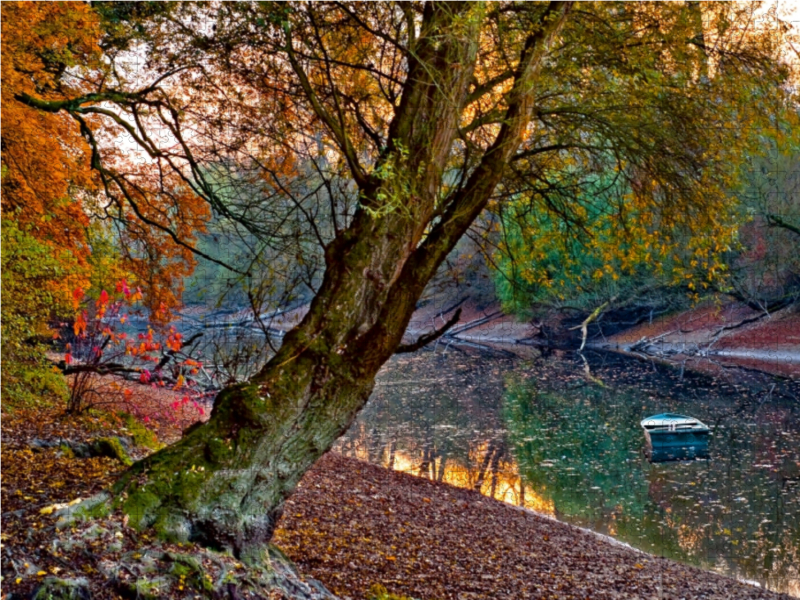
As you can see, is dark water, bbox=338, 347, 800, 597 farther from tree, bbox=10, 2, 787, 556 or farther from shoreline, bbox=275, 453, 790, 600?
tree, bbox=10, 2, 787, 556

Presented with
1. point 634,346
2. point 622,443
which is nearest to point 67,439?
point 622,443

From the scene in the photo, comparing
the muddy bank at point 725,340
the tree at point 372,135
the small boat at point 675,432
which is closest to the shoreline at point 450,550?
the tree at point 372,135

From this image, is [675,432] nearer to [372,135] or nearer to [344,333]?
[372,135]

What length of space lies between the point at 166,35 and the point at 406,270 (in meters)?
3.37

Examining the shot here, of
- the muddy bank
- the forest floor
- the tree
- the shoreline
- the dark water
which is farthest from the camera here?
the muddy bank

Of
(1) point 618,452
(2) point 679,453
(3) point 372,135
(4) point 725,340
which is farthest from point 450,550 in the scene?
(4) point 725,340

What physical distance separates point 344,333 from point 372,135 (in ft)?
5.71

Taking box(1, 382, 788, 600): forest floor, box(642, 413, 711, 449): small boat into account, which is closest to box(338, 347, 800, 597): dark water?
box(642, 413, 711, 449): small boat

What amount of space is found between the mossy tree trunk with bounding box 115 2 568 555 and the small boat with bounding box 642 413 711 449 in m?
12.7

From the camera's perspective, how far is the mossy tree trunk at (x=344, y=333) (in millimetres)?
4605

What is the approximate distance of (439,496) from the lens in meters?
12.2

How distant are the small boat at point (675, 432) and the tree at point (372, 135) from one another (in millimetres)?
10127

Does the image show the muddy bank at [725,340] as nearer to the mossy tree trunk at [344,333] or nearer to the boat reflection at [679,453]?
the boat reflection at [679,453]

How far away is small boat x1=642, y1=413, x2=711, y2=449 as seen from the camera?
16.7 m
